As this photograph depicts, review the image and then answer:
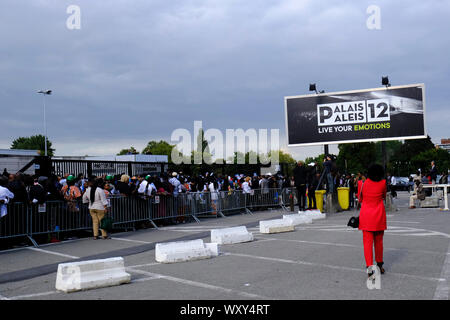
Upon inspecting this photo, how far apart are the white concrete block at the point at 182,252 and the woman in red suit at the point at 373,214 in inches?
132

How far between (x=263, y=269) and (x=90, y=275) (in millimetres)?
A: 2864

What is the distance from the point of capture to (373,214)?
22.8ft

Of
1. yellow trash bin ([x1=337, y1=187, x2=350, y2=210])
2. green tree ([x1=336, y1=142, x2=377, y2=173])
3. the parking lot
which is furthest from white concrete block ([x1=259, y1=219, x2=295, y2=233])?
green tree ([x1=336, y1=142, x2=377, y2=173])

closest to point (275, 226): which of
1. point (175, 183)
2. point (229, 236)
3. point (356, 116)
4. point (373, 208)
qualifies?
point (229, 236)

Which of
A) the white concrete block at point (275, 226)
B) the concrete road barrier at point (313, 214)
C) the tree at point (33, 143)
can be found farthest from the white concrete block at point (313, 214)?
the tree at point (33, 143)

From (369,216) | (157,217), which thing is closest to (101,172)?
(157,217)

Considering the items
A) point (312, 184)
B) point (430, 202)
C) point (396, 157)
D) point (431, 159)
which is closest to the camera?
point (312, 184)

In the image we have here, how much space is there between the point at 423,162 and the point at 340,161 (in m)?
21.3

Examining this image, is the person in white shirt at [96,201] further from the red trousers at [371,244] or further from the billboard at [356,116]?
the billboard at [356,116]

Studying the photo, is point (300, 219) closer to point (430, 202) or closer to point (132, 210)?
point (132, 210)

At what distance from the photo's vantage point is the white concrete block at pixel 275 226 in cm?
1299

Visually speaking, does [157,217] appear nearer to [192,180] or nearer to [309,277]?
[192,180]

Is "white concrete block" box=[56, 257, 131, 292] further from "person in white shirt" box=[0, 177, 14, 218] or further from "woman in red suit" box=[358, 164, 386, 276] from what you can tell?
"person in white shirt" box=[0, 177, 14, 218]
